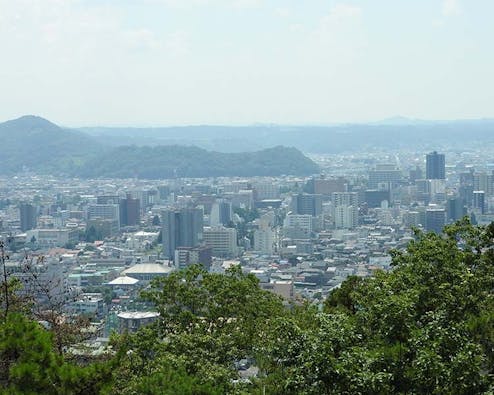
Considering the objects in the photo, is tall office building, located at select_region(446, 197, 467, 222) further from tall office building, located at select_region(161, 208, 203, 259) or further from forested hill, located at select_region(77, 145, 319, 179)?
forested hill, located at select_region(77, 145, 319, 179)

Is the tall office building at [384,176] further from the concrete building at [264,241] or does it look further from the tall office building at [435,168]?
the concrete building at [264,241]

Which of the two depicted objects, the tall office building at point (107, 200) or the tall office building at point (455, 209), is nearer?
the tall office building at point (455, 209)

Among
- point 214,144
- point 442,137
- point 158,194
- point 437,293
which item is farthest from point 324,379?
point 442,137

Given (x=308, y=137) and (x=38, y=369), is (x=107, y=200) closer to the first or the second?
(x=38, y=369)

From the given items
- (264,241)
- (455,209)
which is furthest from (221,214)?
(455,209)

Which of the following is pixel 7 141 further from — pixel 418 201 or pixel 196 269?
pixel 196 269

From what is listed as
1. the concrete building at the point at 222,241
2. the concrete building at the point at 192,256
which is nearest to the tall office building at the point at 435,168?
the concrete building at the point at 222,241
